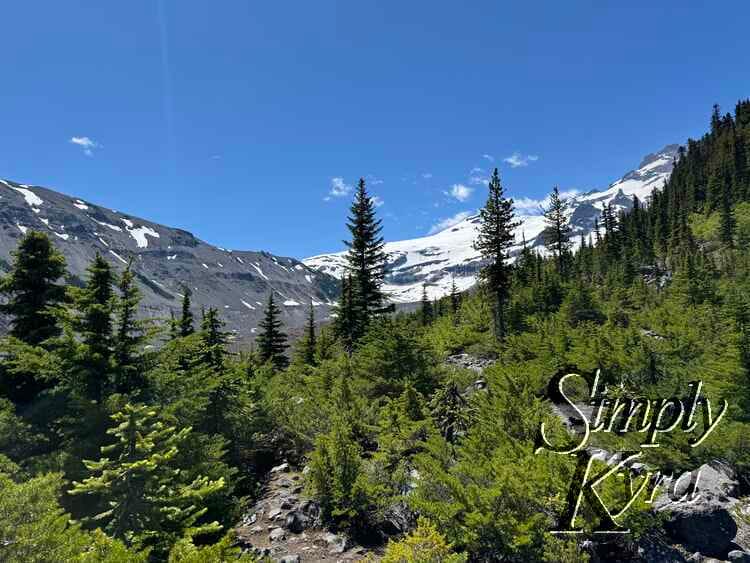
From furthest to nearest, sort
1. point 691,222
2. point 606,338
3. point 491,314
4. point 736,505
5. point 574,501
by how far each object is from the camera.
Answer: point 691,222, point 491,314, point 606,338, point 736,505, point 574,501

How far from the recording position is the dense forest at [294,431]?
24.0 ft

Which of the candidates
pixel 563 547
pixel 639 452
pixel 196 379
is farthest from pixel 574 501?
pixel 196 379

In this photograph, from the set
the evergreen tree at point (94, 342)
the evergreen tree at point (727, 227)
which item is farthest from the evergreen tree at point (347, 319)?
the evergreen tree at point (727, 227)

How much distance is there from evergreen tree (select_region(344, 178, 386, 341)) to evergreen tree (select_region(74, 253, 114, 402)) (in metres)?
19.8

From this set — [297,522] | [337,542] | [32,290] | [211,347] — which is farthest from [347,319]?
[337,542]

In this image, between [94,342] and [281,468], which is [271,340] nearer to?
[281,468]

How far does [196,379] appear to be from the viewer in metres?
12.1

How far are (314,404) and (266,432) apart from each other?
232cm

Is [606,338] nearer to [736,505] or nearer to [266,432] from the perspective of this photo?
[736,505]

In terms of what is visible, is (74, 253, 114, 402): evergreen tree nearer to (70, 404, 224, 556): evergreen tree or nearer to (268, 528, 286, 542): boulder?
(70, 404, 224, 556): evergreen tree

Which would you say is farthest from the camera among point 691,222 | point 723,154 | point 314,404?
point 723,154

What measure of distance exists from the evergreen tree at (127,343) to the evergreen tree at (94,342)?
185 millimetres

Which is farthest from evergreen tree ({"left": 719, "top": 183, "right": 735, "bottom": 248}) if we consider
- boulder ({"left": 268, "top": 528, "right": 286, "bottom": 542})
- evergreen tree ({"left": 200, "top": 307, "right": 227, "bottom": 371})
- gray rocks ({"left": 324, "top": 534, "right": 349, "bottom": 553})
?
boulder ({"left": 268, "top": 528, "right": 286, "bottom": 542})

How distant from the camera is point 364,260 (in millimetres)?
32000
